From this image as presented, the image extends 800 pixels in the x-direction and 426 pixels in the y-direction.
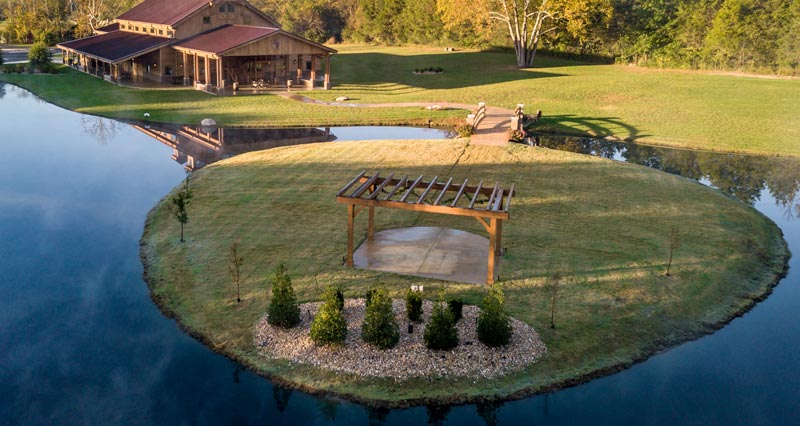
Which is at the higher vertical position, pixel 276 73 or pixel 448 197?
pixel 276 73

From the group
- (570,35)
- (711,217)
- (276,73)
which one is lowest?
(711,217)

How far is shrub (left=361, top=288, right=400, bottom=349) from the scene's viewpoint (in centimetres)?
1501

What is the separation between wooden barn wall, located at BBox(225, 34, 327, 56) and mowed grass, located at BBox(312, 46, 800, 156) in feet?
12.5

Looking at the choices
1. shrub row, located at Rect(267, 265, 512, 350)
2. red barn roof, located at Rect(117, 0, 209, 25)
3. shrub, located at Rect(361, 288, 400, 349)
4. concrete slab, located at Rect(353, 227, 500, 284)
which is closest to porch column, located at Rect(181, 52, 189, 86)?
red barn roof, located at Rect(117, 0, 209, 25)

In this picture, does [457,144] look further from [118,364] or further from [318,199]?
[118,364]

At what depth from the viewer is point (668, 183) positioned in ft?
99.3

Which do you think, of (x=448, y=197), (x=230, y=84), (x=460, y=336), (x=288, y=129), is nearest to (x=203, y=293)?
(x=460, y=336)

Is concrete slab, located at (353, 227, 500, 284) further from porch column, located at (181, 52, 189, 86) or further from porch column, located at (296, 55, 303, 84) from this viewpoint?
porch column, located at (181, 52, 189, 86)

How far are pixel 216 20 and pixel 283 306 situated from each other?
162 ft

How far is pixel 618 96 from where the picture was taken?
53.7 m

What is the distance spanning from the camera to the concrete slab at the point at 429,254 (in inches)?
758

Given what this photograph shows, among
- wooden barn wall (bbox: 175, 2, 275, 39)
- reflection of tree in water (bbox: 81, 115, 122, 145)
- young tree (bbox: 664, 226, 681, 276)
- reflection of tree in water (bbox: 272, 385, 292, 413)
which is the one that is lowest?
reflection of tree in water (bbox: 272, 385, 292, 413)

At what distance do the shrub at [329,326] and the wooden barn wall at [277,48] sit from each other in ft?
129

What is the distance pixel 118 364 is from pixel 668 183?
24512 millimetres
